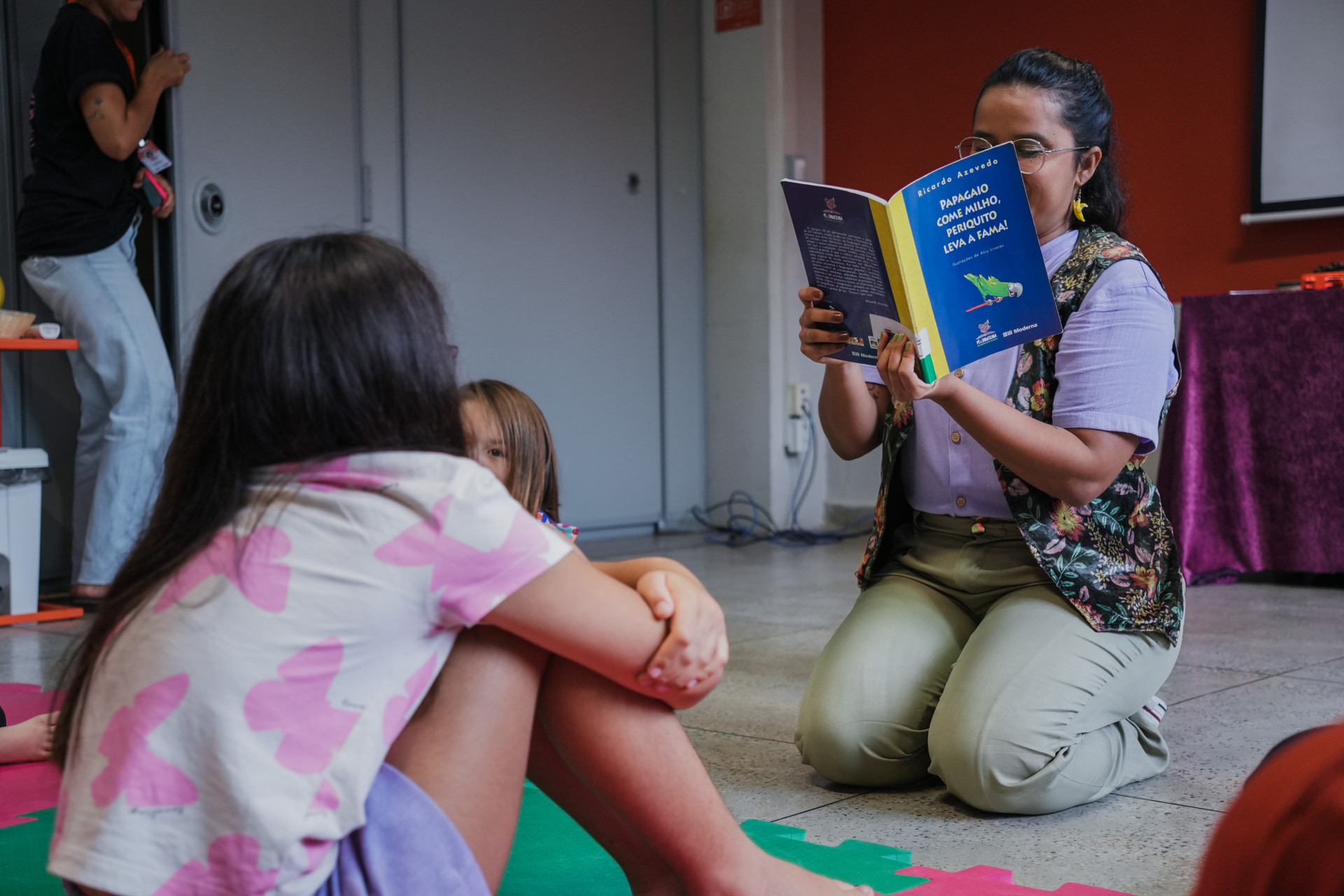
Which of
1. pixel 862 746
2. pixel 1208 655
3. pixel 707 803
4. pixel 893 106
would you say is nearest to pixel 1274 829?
pixel 707 803

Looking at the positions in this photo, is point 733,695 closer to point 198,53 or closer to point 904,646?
point 904,646

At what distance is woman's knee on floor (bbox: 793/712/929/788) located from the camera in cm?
158

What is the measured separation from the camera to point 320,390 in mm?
844

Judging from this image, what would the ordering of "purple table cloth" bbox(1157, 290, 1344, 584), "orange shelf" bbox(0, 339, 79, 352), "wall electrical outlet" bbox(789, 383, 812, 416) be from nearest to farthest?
1. "orange shelf" bbox(0, 339, 79, 352)
2. "purple table cloth" bbox(1157, 290, 1344, 584)
3. "wall electrical outlet" bbox(789, 383, 812, 416)

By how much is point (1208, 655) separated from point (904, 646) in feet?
3.42

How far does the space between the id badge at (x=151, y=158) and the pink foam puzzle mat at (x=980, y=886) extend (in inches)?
98.8

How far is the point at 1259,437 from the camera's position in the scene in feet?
10.7

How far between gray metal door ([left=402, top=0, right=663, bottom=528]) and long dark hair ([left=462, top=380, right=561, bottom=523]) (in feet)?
6.57

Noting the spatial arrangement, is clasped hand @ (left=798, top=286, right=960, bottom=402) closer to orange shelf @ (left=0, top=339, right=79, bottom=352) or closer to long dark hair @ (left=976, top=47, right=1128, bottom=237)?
long dark hair @ (left=976, top=47, right=1128, bottom=237)

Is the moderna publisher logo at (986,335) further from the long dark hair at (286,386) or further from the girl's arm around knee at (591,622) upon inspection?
the long dark hair at (286,386)

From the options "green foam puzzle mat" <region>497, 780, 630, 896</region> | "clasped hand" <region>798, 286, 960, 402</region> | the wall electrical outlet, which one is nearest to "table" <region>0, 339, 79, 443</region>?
"green foam puzzle mat" <region>497, 780, 630, 896</region>

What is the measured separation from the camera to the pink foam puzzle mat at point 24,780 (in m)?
1.55

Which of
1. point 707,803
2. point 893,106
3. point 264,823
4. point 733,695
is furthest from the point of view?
point 893,106

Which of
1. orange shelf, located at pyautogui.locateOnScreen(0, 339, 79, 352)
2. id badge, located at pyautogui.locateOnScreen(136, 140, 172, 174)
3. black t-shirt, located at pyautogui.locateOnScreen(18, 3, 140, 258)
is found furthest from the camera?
id badge, located at pyautogui.locateOnScreen(136, 140, 172, 174)
